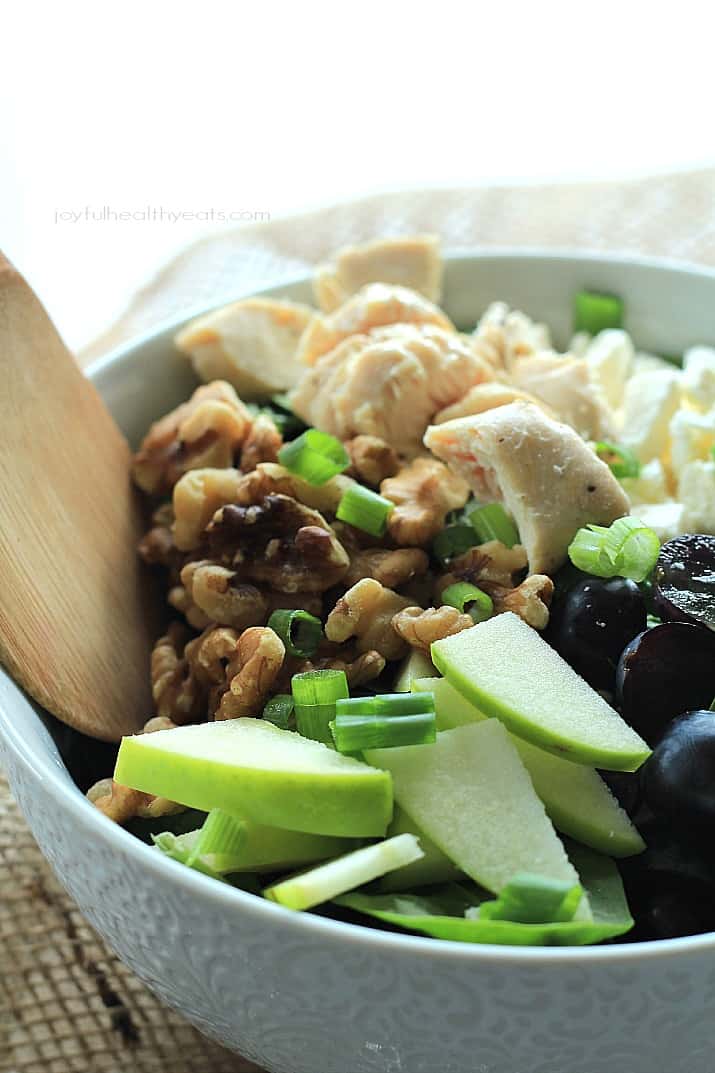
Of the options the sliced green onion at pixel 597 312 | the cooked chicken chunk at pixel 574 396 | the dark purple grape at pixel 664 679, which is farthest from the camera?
the sliced green onion at pixel 597 312

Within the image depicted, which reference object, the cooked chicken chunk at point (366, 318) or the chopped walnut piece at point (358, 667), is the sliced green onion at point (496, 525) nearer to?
the chopped walnut piece at point (358, 667)

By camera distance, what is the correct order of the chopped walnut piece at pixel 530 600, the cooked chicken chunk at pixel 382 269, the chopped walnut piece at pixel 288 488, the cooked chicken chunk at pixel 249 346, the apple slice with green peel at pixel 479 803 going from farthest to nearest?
the cooked chicken chunk at pixel 382 269 → the cooked chicken chunk at pixel 249 346 → the chopped walnut piece at pixel 288 488 → the chopped walnut piece at pixel 530 600 → the apple slice with green peel at pixel 479 803

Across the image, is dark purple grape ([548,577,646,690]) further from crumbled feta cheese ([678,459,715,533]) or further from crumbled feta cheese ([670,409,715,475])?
crumbled feta cheese ([670,409,715,475])

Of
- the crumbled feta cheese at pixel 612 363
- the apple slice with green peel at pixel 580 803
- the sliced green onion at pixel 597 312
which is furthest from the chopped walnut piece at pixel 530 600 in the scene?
the sliced green onion at pixel 597 312

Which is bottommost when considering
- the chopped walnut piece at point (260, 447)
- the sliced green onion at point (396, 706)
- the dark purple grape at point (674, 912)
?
the dark purple grape at point (674, 912)

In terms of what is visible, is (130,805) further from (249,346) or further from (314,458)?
(249,346)

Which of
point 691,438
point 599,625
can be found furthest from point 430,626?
point 691,438

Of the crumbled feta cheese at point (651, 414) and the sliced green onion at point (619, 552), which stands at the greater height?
the sliced green onion at point (619, 552)

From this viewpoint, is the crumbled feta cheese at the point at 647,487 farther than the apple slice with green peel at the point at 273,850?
Yes
